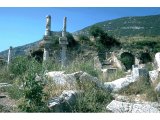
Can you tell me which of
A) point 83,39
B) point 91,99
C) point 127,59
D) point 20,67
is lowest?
point 91,99

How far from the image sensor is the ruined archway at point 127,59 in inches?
1505

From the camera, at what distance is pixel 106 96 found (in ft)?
22.9

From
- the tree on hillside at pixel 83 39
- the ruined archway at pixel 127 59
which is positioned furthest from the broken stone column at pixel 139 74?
the tree on hillside at pixel 83 39

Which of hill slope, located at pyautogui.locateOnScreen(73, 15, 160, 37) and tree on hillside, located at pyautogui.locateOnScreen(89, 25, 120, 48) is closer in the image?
tree on hillside, located at pyautogui.locateOnScreen(89, 25, 120, 48)

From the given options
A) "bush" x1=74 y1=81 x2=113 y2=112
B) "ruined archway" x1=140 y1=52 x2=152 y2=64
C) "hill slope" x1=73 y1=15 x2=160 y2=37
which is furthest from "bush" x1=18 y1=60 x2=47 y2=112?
"hill slope" x1=73 y1=15 x2=160 y2=37

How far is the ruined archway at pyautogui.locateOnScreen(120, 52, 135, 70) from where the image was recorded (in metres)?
38.2

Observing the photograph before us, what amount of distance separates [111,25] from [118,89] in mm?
81493

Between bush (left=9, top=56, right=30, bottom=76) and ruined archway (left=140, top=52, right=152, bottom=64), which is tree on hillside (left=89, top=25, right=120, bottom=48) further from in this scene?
bush (left=9, top=56, right=30, bottom=76)

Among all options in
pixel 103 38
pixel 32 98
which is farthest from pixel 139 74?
pixel 103 38

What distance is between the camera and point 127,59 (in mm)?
39000

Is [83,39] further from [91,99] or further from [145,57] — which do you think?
[91,99]
